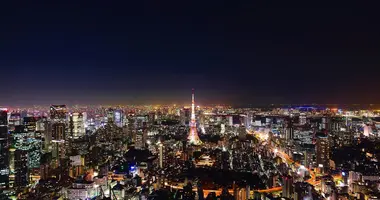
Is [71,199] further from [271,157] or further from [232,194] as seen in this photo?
[271,157]

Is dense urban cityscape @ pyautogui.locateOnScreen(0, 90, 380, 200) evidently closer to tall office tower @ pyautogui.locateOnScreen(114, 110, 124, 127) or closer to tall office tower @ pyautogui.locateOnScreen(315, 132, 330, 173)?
tall office tower @ pyautogui.locateOnScreen(315, 132, 330, 173)

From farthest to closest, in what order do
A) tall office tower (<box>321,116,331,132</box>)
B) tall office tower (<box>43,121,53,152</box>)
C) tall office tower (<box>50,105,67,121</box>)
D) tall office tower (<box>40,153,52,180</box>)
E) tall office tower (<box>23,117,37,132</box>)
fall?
1. tall office tower (<box>321,116,331,132</box>)
2. tall office tower (<box>50,105,67,121</box>)
3. tall office tower (<box>23,117,37,132</box>)
4. tall office tower (<box>43,121,53,152</box>)
5. tall office tower (<box>40,153,52,180</box>)

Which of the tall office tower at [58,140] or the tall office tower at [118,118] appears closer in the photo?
the tall office tower at [58,140]

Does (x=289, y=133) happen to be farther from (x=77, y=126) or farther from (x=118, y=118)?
(x=118, y=118)

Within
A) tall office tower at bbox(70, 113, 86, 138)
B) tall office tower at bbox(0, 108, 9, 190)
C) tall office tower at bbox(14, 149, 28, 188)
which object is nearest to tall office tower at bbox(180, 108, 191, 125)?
tall office tower at bbox(70, 113, 86, 138)

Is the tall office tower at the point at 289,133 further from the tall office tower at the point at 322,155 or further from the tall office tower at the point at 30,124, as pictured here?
the tall office tower at the point at 30,124

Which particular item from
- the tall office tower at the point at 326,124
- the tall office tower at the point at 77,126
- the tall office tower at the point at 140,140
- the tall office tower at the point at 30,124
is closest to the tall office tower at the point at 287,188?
the tall office tower at the point at 140,140
